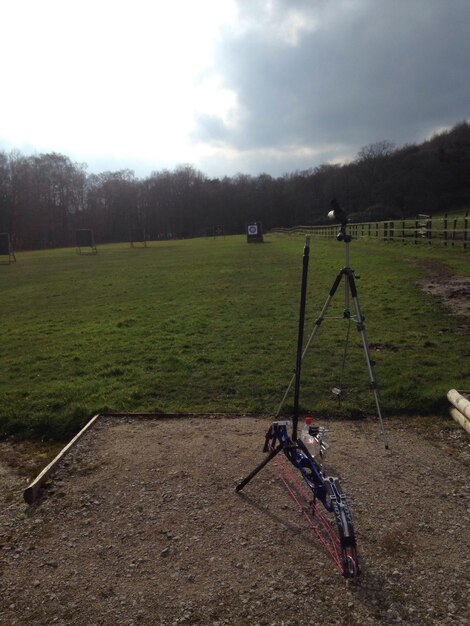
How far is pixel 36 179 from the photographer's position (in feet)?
325

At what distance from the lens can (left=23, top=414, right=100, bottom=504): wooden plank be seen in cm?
400

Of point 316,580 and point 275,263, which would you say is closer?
point 316,580

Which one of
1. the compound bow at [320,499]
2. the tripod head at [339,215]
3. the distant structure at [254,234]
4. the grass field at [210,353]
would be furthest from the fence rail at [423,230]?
the compound bow at [320,499]

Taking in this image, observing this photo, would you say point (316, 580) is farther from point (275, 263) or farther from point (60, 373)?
point (275, 263)

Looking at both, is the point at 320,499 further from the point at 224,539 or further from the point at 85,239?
the point at 85,239

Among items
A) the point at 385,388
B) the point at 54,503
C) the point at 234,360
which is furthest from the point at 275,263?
the point at 54,503

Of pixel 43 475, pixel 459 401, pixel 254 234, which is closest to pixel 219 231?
pixel 254 234

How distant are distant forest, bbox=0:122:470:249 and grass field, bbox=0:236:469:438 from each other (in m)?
64.7

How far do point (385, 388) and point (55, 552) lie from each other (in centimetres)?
437

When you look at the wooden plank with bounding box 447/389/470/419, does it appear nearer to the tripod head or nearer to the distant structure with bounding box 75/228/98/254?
the tripod head

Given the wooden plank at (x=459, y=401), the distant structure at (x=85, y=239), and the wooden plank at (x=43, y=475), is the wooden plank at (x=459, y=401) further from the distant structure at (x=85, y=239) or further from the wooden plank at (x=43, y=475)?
the distant structure at (x=85, y=239)

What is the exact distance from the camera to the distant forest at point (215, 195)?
9219cm

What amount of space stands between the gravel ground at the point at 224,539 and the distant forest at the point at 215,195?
73.3 m

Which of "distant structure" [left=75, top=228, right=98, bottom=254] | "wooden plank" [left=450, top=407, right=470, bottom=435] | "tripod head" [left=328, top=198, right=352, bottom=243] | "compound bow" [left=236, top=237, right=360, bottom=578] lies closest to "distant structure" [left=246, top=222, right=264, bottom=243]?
"distant structure" [left=75, top=228, right=98, bottom=254]
